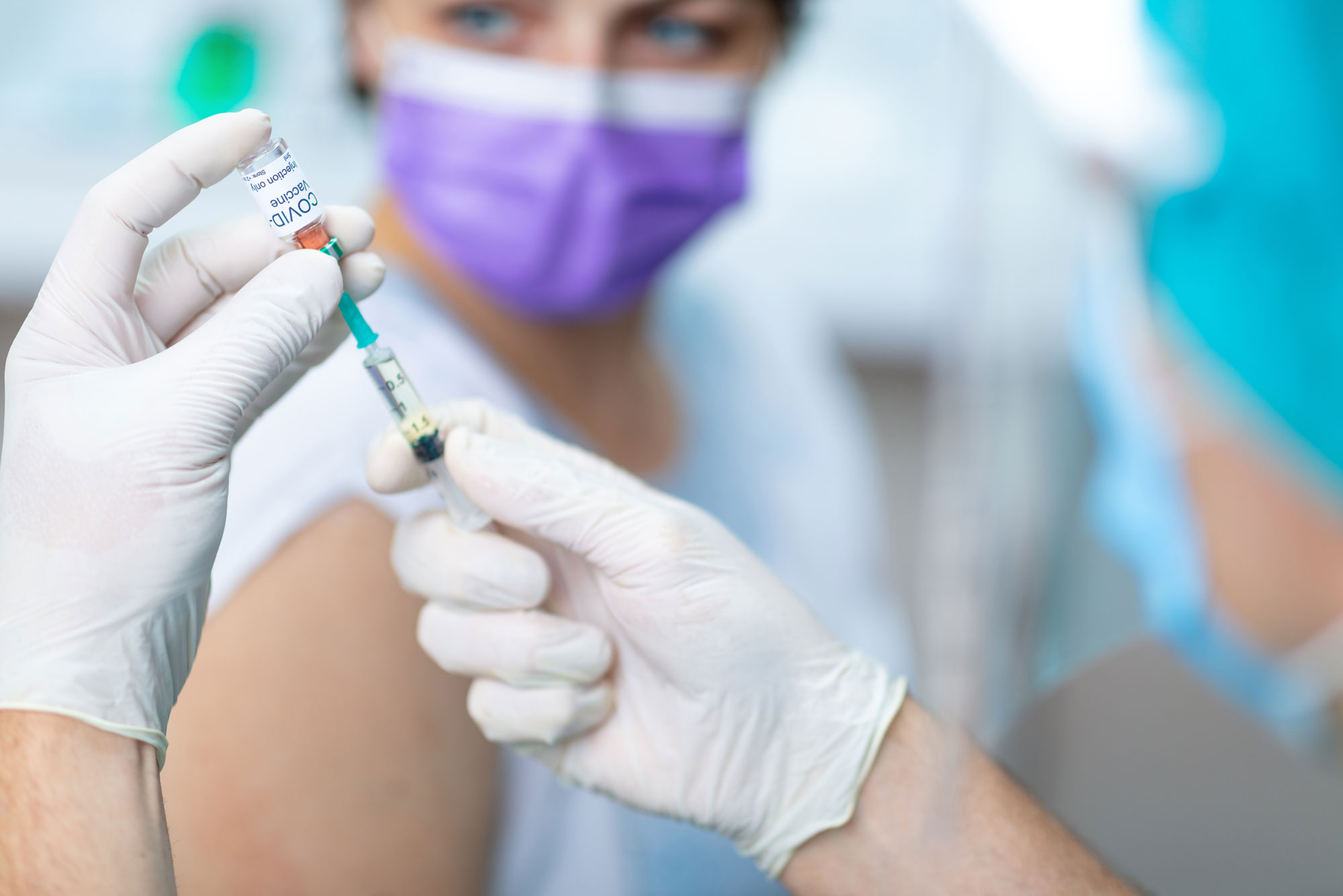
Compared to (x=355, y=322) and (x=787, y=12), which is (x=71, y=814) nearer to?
(x=355, y=322)

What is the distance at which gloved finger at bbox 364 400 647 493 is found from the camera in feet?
2.16

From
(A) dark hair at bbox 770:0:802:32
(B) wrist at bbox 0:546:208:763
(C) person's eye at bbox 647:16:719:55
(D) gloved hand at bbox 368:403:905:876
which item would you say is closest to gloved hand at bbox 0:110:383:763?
(B) wrist at bbox 0:546:208:763

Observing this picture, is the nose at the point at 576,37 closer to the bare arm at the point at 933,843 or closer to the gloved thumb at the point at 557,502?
the gloved thumb at the point at 557,502

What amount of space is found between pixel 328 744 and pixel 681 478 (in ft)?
1.89

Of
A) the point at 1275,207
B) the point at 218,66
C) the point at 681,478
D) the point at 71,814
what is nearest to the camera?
the point at 71,814

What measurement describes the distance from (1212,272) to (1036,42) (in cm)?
61

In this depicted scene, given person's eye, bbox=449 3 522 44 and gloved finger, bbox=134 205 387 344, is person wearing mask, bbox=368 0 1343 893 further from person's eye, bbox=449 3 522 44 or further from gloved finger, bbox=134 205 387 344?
person's eye, bbox=449 3 522 44

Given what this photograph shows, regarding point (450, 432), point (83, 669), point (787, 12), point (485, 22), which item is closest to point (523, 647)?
point (450, 432)

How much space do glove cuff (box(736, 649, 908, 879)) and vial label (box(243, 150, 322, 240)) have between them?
454 mm

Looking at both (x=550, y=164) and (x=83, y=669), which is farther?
(x=550, y=164)

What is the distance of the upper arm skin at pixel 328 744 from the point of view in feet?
2.32

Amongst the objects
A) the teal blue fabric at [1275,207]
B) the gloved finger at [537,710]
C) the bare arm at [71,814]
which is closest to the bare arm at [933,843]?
the gloved finger at [537,710]

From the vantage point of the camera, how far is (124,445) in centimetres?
55

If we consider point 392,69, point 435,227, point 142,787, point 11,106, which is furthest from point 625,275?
point 11,106
